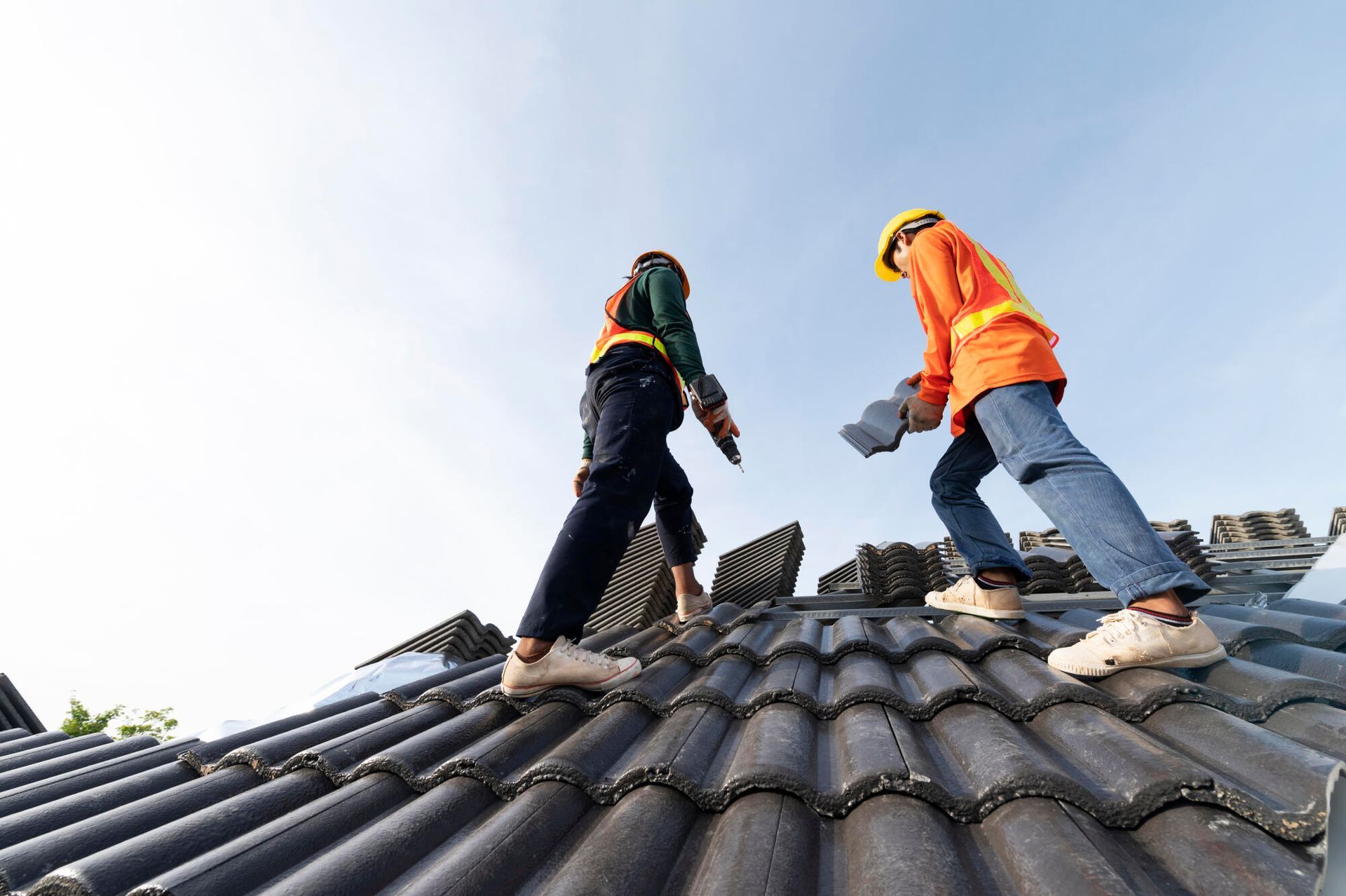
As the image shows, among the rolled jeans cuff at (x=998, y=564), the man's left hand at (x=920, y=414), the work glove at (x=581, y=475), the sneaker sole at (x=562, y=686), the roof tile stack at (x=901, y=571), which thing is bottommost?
the sneaker sole at (x=562, y=686)

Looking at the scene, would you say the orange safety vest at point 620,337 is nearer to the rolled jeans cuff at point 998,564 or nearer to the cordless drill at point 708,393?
the cordless drill at point 708,393

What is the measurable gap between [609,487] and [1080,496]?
1.53m

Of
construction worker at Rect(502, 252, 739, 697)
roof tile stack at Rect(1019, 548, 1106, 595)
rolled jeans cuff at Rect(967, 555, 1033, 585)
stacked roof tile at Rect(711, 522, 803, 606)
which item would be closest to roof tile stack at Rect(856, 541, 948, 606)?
roof tile stack at Rect(1019, 548, 1106, 595)

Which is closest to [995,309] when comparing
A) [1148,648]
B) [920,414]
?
[920,414]

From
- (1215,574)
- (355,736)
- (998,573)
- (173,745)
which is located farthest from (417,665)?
(1215,574)

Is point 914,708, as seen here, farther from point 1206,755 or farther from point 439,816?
point 439,816

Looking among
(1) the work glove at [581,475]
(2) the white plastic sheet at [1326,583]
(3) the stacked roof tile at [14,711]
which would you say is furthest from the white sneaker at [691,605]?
(3) the stacked roof tile at [14,711]

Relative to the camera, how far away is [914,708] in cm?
164

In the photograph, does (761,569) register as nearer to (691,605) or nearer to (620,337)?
(691,605)

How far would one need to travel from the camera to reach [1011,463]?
2.17 meters

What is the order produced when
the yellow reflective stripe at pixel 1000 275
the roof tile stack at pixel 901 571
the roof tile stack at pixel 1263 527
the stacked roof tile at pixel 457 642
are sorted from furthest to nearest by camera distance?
1. the roof tile stack at pixel 1263 527
2. the stacked roof tile at pixel 457 642
3. the roof tile stack at pixel 901 571
4. the yellow reflective stripe at pixel 1000 275

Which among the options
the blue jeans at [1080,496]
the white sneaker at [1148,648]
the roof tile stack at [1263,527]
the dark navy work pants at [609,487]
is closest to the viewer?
the white sneaker at [1148,648]

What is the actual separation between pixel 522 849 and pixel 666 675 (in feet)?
3.51

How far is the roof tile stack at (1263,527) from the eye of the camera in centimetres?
684
